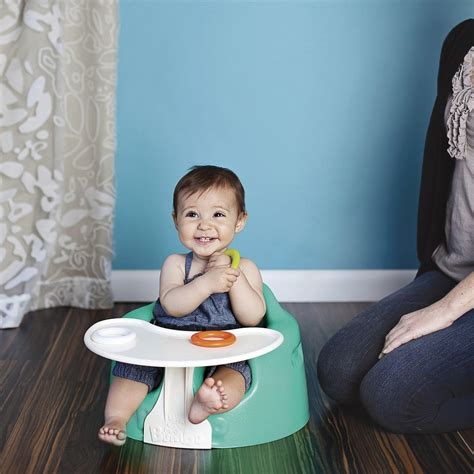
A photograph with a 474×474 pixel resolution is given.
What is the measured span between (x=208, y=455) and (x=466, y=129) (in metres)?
0.87

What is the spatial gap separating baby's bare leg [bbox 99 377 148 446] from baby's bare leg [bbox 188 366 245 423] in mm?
118

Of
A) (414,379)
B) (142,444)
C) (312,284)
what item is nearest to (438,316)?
(414,379)

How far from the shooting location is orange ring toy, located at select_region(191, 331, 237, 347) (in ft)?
5.24

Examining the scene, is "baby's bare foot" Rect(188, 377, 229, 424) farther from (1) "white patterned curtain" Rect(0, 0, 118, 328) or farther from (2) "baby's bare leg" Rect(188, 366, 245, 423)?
(1) "white patterned curtain" Rect(0, 0, 118, 328)

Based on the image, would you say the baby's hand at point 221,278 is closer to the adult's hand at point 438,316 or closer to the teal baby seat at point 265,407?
the teal baby seat at point 265,407

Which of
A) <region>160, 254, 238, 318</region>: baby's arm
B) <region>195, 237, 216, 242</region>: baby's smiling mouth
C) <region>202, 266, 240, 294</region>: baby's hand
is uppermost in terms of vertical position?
<region>195, 237, 216, 242</region>: baby's smiling mouth

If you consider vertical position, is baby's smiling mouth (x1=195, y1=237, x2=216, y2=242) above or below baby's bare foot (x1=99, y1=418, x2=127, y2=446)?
above

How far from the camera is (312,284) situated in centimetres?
266

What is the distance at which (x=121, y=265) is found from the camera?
264 centimetres

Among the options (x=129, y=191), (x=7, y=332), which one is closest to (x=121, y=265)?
(x=129, y=191)

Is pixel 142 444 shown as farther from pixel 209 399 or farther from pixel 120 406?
pixel 209 399

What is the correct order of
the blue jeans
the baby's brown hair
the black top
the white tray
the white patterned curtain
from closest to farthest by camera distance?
the white tray → the blue jeans → the baby's brown hair → the black top → the white patterned curtain

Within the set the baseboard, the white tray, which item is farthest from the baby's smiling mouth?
the baseboard

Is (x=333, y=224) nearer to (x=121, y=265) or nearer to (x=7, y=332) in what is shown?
(x=121, y=265)
